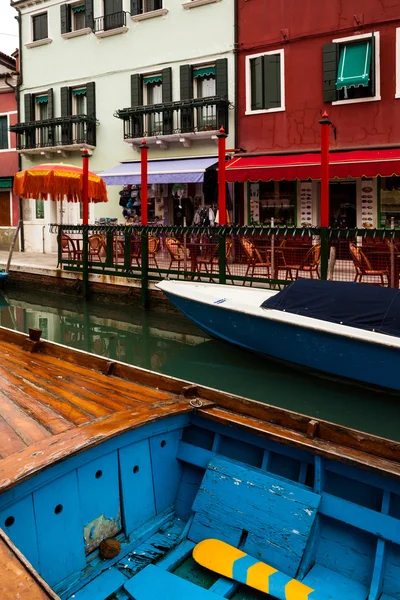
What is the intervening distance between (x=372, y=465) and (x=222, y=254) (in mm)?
7876

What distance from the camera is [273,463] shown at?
390 cm

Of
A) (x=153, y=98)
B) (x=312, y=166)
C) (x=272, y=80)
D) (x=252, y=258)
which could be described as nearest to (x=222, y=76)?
(x=272, y=80)

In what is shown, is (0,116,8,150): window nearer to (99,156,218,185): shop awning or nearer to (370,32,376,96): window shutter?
(99,156,218,185): shop awning

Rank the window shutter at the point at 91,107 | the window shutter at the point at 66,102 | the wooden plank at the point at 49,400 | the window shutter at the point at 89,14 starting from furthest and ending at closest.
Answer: the window shutter at the point at 66,102 < the window shutter at the point at 91,107 < the window shutter at the point at 89,14 < the wooden plank at the point at 49,400

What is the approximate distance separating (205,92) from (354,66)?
15.7 ft

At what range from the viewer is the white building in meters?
16.7

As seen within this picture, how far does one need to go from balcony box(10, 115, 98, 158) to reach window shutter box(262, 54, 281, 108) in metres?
6.31

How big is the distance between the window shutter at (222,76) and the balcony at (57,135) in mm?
4860

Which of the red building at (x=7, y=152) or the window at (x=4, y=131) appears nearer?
the red building at (x=7, y=152)

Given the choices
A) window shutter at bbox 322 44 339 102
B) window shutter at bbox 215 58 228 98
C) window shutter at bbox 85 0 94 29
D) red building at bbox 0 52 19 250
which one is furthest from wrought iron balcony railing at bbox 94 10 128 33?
window shutter at bbox 322 44 339 102

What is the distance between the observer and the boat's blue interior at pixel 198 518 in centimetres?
319

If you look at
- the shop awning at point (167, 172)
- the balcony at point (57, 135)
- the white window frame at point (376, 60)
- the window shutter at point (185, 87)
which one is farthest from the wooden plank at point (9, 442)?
the balcony at point (57, 135)

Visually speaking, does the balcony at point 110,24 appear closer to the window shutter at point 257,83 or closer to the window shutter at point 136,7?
the window shutter at point 136,7

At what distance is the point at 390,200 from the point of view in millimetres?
14453
